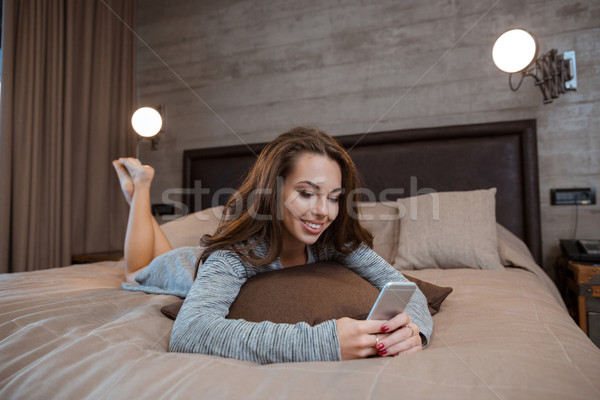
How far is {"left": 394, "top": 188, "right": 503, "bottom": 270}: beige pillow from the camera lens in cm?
187

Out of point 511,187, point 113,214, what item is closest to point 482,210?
point 511,187

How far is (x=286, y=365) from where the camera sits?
27.5 inches

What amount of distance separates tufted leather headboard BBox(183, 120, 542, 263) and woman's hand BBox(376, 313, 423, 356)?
1728mm

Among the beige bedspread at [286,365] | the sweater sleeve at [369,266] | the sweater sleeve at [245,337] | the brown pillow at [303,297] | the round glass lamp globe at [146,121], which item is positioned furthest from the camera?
the round glass lamp globe at [146,121]

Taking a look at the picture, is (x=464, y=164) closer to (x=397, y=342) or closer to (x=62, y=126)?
(x=397, y=342)

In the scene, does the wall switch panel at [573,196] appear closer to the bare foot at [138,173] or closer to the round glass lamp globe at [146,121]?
the bare foot at [138,173]

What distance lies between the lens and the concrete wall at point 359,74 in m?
2.30

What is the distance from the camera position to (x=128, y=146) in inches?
132

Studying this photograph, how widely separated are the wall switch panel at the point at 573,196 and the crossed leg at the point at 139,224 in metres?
2.16

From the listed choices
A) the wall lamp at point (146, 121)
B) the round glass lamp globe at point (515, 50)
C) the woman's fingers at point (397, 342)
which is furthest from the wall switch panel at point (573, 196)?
the wall lamp at point (146, 121)

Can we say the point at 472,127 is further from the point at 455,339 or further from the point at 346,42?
the point at 455,339

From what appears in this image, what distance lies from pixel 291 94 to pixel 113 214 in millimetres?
1735

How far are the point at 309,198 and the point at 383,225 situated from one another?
1.27 metres

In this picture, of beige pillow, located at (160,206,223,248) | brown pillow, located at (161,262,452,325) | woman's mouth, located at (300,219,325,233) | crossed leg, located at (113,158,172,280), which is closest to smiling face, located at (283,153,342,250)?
woman's mouth, located at (300,219,325,233)
